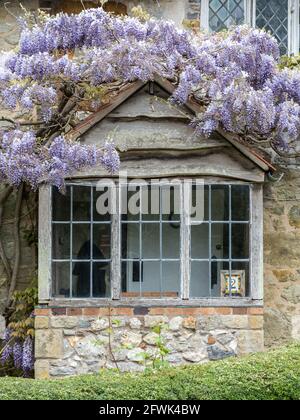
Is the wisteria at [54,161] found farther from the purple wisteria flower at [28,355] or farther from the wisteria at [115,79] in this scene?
the purple wisteria flower at [28,355]

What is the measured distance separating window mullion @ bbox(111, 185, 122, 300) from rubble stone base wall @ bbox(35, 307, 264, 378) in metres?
0.24

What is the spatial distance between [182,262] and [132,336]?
0.96m

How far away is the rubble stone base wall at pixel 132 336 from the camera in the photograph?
10.0 meters

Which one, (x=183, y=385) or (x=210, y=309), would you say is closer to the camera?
(x=183, y=385)

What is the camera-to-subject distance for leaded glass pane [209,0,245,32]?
1188cm

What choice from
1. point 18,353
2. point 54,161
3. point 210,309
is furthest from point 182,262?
point 18,353

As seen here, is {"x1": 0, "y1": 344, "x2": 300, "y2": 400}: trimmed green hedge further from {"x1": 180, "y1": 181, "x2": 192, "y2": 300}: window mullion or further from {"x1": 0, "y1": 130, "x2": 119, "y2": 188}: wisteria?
{"x1": 0, "y1": 130, "x2": 119, "y2": 188}: wisteria

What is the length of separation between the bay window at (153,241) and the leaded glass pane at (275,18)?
251 cm

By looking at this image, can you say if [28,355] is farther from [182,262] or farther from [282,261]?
[282,261]

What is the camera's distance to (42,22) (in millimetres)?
10625

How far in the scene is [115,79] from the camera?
10.3 m

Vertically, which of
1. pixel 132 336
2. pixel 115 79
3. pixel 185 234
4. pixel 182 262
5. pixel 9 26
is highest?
pixel 9 26
